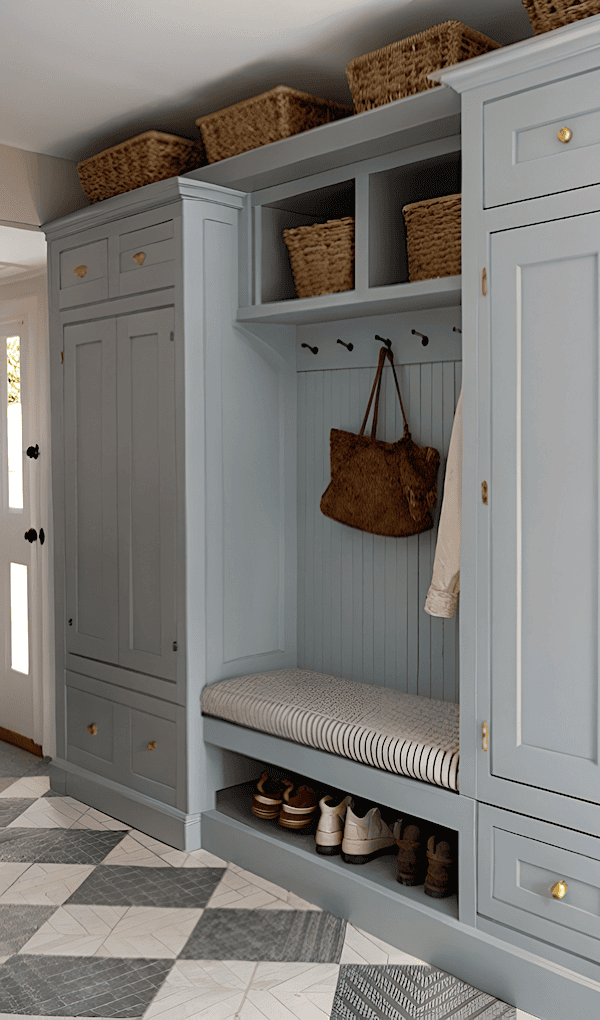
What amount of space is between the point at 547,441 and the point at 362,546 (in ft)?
3.80

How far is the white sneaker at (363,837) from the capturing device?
2621 mm

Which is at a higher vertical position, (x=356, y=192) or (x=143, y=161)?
(x=143, y=161)

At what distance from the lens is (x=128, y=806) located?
129 inches

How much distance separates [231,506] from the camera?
315 centimetres

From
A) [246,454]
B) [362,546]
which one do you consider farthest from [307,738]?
[246,454]

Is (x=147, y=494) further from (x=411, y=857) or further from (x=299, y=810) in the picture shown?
(x=411, y=857)

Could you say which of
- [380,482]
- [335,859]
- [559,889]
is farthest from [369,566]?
[559,889]

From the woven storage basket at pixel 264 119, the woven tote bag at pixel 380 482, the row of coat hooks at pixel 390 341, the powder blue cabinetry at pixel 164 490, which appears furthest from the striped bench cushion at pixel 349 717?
the woven storage basket at pixel 264 119

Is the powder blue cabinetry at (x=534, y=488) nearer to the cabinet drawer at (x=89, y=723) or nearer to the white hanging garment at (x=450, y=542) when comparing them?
the white hanging garment at (x=450, y=542)

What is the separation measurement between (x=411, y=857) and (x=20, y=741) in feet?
8.19

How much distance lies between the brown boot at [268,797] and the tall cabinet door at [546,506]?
104 cm

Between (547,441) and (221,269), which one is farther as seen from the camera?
(221,269)

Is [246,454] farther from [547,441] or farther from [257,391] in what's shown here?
[547,441]

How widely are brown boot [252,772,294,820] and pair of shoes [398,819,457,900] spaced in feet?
1.73
